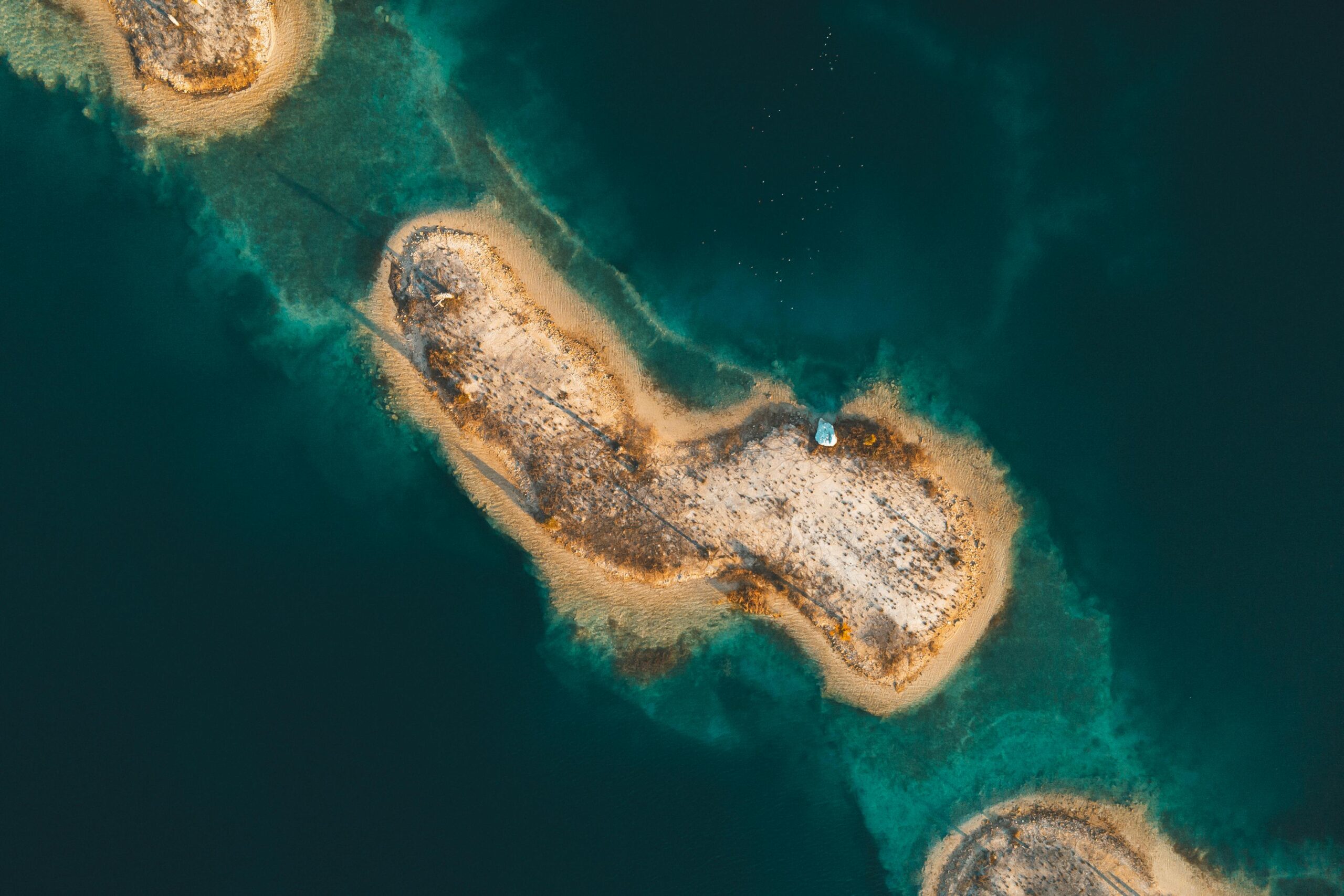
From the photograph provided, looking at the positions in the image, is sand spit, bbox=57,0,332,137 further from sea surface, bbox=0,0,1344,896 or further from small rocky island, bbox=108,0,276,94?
sea surface, bbox=0,0,1344,896

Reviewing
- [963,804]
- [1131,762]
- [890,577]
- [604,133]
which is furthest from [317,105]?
[1131,762]

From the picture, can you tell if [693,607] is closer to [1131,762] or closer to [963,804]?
[963,804]

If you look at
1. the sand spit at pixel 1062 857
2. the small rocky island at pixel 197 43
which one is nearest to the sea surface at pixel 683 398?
the sand spit at pixel 1062 857

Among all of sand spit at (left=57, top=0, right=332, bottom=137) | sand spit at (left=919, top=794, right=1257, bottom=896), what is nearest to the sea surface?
sand spit at (left=919, top=794, right=1257, bottom=896)

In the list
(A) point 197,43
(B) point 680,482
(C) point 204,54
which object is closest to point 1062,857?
(B) point 680,482

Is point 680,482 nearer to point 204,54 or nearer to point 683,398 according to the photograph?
point 683,398

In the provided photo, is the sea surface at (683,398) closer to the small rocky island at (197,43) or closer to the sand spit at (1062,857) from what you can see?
the sand spit at (1062,857)

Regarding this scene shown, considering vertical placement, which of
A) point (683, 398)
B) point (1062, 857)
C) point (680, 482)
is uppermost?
point (683, 398)
